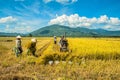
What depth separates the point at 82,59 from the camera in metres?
16.4

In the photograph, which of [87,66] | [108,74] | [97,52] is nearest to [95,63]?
[87,66]

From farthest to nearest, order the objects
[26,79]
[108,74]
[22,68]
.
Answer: [22,68] → [108,74] → [26,79]

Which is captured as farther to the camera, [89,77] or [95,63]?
[95,63]

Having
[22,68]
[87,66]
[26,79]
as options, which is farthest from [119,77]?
[22,68]

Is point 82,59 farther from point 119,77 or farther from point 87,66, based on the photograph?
point 119,77

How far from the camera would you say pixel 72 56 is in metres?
16.5

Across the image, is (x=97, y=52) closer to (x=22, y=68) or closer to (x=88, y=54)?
(x=88, y=54)

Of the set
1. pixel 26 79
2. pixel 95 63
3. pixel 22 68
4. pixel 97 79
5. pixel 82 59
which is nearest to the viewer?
pixel 26 79

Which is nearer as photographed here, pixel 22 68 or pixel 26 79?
pixel 26 79

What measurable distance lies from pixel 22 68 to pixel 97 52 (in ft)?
20.9

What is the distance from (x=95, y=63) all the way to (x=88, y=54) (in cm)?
189

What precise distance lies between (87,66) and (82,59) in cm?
186

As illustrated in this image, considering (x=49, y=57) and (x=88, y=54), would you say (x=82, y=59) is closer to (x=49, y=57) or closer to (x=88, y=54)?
(x=88, y=54)

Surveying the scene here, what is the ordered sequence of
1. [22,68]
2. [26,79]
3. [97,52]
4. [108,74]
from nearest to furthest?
[26,79] < [108,74] < [22,68] < [97,52]
